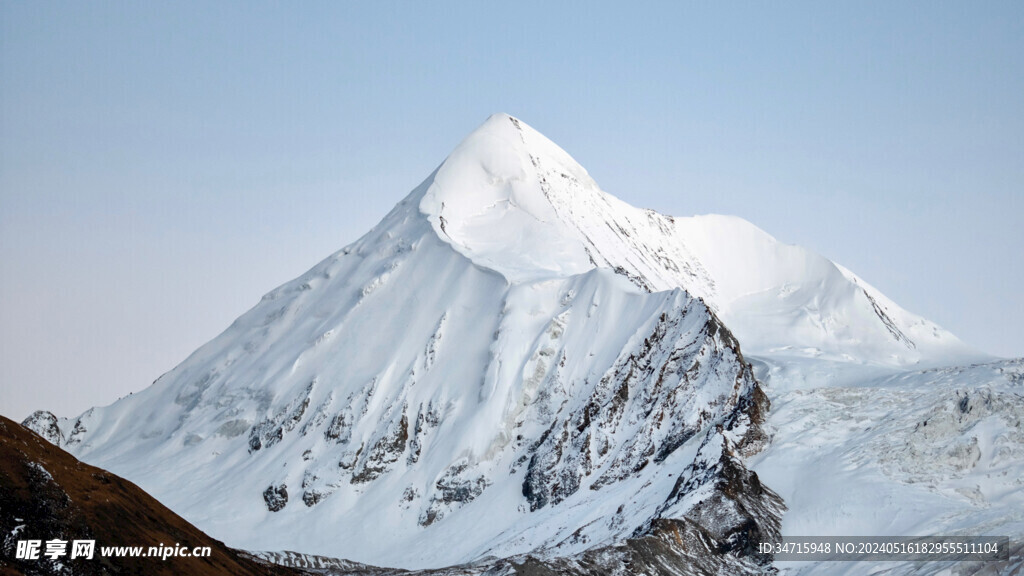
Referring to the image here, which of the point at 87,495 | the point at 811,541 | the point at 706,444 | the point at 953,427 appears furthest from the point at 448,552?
the point at 87,495

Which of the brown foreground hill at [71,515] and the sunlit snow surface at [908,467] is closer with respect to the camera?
the brown foreground hill at [71,515]

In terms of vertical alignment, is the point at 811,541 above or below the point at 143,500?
below

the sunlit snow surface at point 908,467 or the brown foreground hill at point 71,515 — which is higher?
the brown foreground hill at point 71,515

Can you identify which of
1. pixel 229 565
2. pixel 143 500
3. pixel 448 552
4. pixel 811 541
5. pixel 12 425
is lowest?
pixel 811 541

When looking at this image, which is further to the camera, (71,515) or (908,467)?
(908,467)

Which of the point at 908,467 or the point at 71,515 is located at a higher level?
the point at 71,515

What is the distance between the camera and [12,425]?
11944 centimetres

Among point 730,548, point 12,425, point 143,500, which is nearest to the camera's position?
point 12,425

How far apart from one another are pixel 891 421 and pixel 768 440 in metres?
16.6

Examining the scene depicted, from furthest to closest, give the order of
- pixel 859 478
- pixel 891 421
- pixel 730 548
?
1. pixel 891 421
2. pixel 859 478
3. pixel 730 548

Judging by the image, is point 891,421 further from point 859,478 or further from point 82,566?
point 82,566

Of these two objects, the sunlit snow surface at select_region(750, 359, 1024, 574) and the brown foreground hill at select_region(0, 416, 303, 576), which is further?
the sunlit snow surface at select_region(750, 359, 1024, 574)

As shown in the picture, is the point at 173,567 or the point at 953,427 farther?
the point at 953,427

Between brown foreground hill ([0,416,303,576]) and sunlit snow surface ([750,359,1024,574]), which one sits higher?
brown foreground hill ([0,416,303,576])
